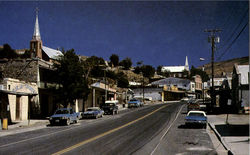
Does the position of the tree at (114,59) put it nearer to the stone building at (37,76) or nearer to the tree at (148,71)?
the tree at (148,71)

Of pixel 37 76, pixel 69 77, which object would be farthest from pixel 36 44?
pixel 69 77

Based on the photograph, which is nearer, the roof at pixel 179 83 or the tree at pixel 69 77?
the tree at pixel 69 77

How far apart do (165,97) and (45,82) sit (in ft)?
201

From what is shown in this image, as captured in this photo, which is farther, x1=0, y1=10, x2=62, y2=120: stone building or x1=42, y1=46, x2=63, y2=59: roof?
x1=42, y1=46, x2=63, y2=59: roof

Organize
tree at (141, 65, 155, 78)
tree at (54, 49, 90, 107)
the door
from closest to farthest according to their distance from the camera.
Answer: the door < tree at (54, 49, 90, 107) < tree at (141, 65, 155, 78)

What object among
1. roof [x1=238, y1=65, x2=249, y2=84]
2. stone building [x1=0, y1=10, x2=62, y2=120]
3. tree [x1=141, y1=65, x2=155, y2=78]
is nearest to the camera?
stone building [x1=0, y1=10, x2=62, y2=120]

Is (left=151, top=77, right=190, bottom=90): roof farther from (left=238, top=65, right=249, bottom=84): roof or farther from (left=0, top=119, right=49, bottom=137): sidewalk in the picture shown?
(left=0, top=119, right=49, bottom=137): sidewalk

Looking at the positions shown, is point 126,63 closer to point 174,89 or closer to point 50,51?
point 174,89

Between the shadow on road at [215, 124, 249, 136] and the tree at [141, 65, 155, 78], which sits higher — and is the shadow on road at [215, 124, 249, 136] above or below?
below

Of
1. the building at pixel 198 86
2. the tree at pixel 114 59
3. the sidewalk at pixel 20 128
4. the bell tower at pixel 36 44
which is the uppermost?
the tree at pixel 114 59

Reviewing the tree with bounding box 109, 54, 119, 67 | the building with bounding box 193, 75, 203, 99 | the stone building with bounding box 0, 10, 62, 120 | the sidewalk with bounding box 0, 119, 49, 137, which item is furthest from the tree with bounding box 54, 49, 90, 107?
the tree with bounding box 109, 54, 119, 67

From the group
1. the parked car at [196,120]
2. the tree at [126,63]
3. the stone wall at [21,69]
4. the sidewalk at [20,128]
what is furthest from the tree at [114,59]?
the parked car at [196,120]

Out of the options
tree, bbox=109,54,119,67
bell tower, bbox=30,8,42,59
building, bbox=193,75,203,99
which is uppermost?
tree, bbox=109,54,119,67

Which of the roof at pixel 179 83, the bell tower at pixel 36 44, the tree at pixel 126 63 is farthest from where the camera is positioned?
the tree at pixel 126 63
